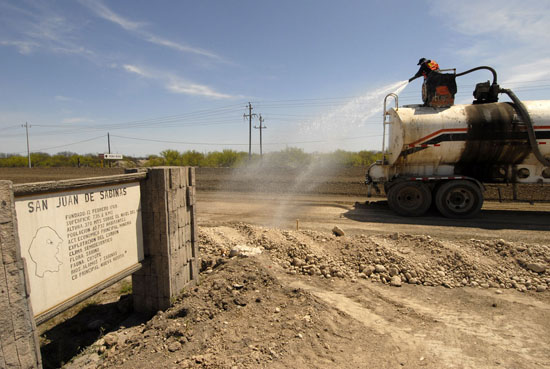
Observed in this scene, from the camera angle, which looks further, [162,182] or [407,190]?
[407,190]

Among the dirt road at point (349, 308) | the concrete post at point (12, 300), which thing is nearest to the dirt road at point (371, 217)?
the dirt road at point (349, 308)

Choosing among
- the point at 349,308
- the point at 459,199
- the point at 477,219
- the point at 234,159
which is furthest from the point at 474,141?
the point at 234,159

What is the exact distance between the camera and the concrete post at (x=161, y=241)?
4.87 m

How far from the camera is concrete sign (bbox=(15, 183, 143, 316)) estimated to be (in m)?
3.16

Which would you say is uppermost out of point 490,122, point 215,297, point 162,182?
point 490,122

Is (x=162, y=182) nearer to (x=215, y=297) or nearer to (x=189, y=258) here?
(x=189, y=258)

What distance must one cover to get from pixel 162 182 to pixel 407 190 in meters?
9.17

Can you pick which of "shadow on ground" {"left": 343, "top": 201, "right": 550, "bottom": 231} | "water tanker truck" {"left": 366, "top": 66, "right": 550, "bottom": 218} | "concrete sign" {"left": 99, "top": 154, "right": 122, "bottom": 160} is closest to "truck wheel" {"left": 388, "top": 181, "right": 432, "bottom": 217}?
"water tanker truck" {"left": 366, "top": 66, "right": 550, "bottom": 218}

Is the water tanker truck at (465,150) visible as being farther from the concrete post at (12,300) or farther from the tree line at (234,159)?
the tree line at (234,159)

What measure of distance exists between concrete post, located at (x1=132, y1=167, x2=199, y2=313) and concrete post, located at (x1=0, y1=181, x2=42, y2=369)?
2.01 metres

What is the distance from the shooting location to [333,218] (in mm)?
10945

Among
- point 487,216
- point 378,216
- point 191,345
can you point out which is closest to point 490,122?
point 487,216

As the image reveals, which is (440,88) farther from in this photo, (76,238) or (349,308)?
(76,238)

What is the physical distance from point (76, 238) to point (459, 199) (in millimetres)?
11314
